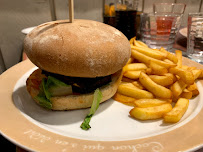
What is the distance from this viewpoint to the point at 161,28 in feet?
9.93

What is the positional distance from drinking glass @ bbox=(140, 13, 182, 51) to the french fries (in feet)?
3.52

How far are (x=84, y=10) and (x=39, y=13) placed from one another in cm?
102

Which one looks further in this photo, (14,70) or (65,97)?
(14,70)

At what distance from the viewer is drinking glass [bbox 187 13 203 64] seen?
8.35 feet

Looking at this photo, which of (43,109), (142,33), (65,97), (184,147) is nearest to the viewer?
(184,147)

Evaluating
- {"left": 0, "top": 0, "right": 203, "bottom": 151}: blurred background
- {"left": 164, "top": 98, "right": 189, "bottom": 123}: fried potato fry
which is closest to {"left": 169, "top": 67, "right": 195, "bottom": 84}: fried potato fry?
{"left": 164, "top": 98, "right": 189, "bottom": 123}: fried potato fry

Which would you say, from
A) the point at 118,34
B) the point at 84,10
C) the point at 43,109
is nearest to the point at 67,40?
the point at 118,34

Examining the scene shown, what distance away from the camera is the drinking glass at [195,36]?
100 inches

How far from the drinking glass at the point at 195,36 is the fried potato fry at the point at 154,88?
4.18ft

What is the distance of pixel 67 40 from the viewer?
4.99 feet

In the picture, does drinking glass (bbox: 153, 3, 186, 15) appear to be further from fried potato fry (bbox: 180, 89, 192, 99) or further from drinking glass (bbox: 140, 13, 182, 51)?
fried potato fry (bbox: 180, 89, 192, 99)

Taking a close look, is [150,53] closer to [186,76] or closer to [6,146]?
[186,76]

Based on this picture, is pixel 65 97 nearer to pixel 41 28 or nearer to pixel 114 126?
pixel 114 126

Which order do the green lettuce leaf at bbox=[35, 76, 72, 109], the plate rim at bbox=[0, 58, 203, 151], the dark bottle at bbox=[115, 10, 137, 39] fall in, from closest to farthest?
the plate rim at bbox=[0, 58, 203, 151], the green lettuce leaf at bbox=[35, 76, 72, 109], the dark bottle at bbox=[115, 10, 137, 39]
